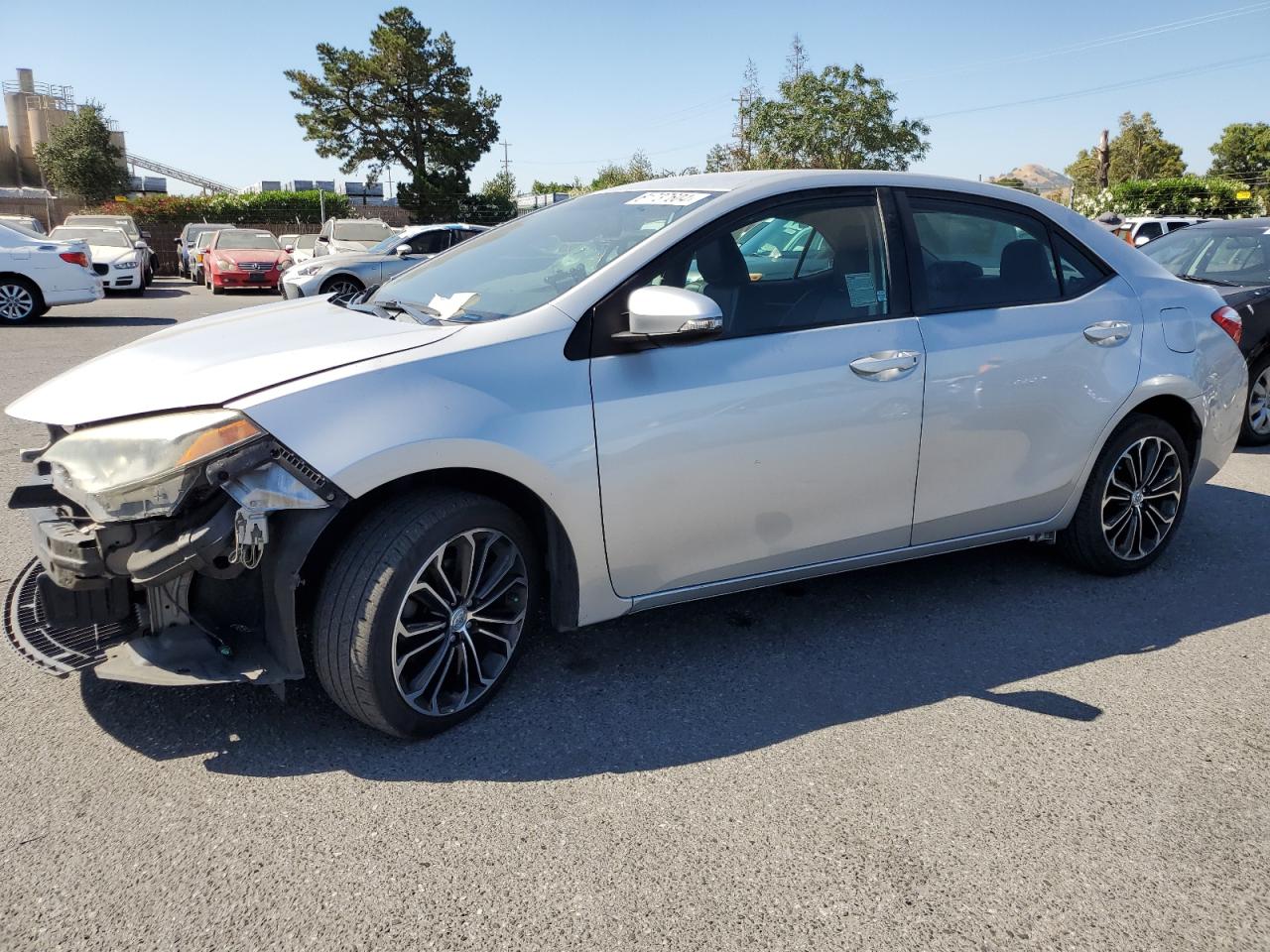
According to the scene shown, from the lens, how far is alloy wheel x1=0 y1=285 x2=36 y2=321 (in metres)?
14.3

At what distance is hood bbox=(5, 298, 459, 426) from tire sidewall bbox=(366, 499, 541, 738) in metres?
0.55

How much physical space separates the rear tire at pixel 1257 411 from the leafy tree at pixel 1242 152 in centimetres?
6899

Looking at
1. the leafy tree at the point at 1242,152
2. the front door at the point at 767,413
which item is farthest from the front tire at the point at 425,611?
the leafy tree at the point at 1242,152

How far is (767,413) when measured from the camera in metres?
3.34

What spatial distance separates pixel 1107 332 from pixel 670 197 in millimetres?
1953

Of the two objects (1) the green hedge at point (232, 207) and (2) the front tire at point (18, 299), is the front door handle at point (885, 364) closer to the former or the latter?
(2) the front tire at point (18, 299)

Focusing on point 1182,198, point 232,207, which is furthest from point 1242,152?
point 232,207

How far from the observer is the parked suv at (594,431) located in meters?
2.73

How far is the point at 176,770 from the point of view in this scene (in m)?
2.83

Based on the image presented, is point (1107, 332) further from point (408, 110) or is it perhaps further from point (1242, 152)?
point (1242, 152)

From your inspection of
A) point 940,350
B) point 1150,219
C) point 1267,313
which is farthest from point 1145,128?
point 940,350

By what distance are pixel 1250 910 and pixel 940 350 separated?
80.3 inches

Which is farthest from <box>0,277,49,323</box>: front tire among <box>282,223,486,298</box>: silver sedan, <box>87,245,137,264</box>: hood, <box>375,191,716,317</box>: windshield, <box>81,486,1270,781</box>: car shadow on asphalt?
<box>81,486,1270,781</box>: car shadow on asphalt

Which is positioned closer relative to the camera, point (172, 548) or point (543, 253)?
point (172, 548)
